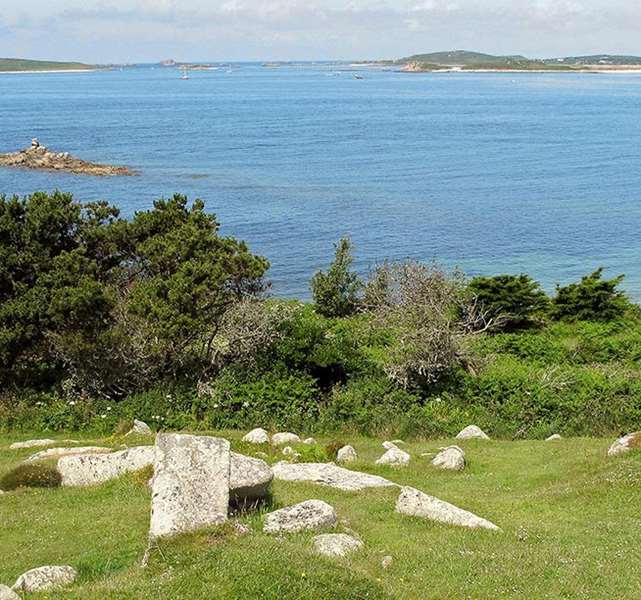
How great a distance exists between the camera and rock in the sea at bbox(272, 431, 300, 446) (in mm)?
28600

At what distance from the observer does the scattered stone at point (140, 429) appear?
3012 centimetres

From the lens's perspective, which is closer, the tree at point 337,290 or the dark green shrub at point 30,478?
the dark green shrub at point 30,478

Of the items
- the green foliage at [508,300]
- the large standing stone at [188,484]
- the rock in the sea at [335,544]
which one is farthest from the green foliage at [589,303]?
the large standing stone at [188,484]

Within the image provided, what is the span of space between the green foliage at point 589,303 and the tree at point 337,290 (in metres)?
11.4

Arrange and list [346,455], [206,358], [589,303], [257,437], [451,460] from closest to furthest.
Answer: [451,460] < [346,455] < [257,437] < [206,358] < [589,303]

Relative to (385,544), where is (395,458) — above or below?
below

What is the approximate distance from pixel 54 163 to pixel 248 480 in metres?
97.5

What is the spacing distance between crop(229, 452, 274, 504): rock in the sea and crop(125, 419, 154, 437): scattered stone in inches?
453

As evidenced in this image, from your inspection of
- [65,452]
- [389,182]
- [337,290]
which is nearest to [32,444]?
[65,452]

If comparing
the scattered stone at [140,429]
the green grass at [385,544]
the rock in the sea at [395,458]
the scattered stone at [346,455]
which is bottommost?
the scattered stone at [140,429]

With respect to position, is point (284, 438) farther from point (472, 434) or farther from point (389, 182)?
point (389, 182)

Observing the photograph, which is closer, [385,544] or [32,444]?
[385,544]

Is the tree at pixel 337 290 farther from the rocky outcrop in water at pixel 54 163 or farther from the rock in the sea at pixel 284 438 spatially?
the rocky outcrop in water at pixel 54 163

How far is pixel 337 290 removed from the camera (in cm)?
4872
